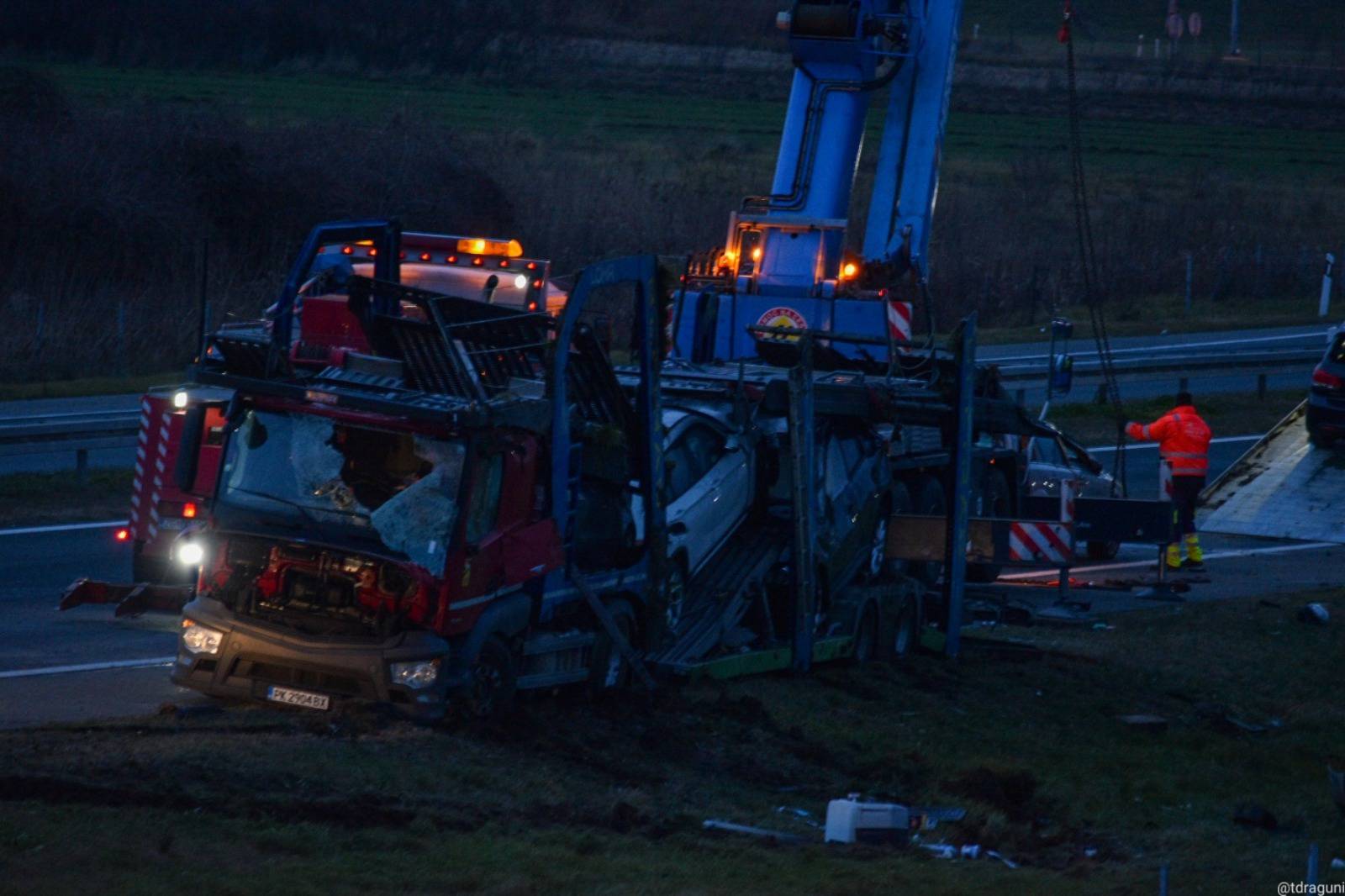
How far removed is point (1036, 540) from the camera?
1727 cm

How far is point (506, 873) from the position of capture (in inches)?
340

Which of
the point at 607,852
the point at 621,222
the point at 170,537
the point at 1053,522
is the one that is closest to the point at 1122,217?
the point at 621,222

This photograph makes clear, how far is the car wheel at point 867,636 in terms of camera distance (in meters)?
15.3

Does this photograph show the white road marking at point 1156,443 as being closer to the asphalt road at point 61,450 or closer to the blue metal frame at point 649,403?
the asphalt road at point 61,450

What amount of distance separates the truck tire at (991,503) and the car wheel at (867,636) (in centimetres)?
465

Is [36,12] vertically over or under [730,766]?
over

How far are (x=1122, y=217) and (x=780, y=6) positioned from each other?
694 inches

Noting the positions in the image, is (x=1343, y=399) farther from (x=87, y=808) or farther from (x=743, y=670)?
(x=87, y=808)

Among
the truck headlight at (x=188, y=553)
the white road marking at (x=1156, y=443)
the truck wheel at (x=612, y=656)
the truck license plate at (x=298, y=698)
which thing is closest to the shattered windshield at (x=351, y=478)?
the truck license plate at (x=298, y=698)

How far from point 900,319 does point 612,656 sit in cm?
995

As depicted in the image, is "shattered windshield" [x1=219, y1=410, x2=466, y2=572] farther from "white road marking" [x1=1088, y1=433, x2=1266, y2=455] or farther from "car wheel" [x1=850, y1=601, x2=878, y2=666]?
"white road marking" [x1=1088, y1=433, x2=1266, y2=455]

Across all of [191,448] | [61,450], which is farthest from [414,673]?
[61,450]

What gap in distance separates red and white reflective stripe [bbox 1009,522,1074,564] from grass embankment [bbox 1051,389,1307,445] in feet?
41.4

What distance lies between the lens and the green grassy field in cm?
5309
